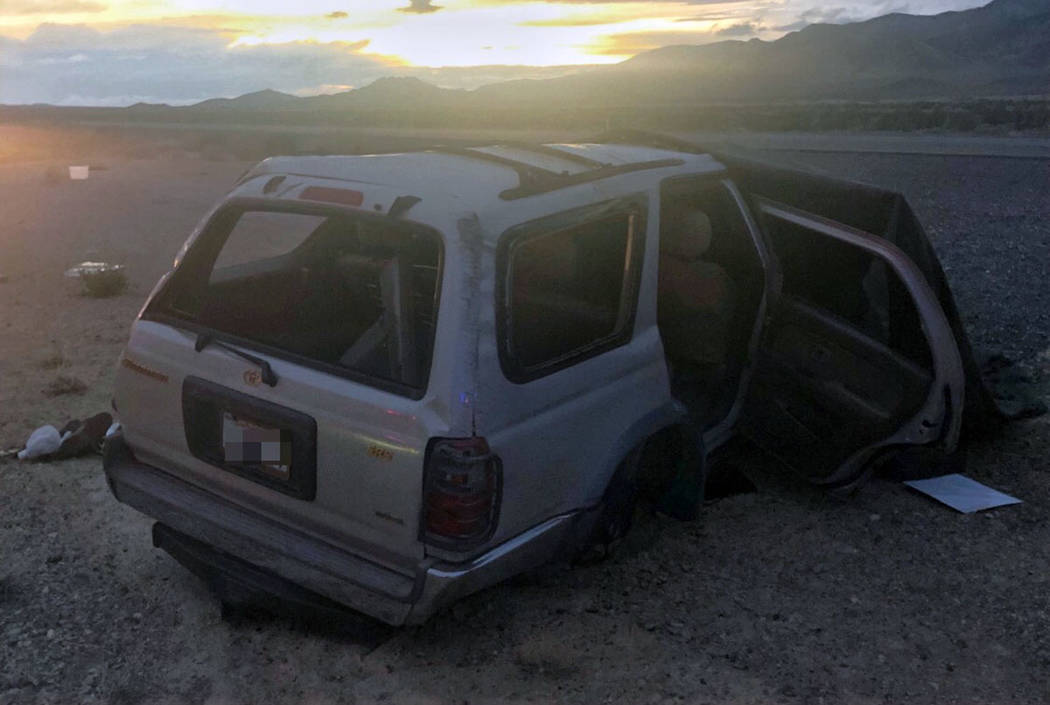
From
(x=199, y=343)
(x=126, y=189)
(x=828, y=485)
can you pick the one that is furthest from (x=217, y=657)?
(x=126, y=189)

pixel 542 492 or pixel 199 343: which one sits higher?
pixel 199 343

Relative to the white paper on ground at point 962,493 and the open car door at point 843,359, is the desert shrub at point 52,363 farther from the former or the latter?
the white paper on ground at point 962,493

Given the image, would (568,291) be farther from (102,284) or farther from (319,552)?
(102,284)

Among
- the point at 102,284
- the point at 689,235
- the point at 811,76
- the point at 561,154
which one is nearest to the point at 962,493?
the point at 689,235

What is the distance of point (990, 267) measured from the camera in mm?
11062

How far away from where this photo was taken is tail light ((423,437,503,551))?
3.10m

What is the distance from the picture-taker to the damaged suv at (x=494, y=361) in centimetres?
322

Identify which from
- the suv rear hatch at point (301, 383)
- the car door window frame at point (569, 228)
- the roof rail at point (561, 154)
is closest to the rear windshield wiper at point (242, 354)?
the suv rear hatch at point (301, 383)

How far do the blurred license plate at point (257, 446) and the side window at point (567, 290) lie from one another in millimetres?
868

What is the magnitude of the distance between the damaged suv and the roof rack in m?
0.02

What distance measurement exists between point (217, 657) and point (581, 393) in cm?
176

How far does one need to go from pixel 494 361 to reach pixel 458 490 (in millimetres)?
445

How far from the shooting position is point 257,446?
346cm

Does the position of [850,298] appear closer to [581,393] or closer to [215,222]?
[581,393]
